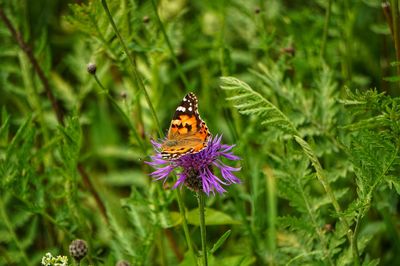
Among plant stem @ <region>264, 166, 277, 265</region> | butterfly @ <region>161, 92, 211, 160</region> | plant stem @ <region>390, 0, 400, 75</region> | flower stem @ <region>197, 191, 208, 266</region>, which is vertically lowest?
plant stem @ <region>264, 166, 277, 265</region>

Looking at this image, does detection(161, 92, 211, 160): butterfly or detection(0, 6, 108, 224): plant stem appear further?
detection(0, 6, 108, 224): plant stem

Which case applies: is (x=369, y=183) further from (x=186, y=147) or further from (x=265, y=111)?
(x=186, y=147)

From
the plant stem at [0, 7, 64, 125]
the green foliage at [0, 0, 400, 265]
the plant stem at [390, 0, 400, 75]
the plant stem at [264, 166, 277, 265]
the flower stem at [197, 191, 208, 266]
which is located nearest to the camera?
the flower stem at [197, 191, 208, 266]

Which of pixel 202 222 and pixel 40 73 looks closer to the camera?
pixel 202 222

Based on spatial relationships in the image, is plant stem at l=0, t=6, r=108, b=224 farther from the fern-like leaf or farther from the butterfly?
the fern-like leaf

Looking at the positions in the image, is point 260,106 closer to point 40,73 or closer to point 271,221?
point 271,221

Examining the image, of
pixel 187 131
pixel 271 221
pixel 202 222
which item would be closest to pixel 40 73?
pixel 187 131

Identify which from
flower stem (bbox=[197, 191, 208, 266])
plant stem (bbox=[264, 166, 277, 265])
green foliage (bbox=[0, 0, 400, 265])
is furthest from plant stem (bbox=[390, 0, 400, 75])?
flower stem (bbox=[197, 191, 208, 266])
